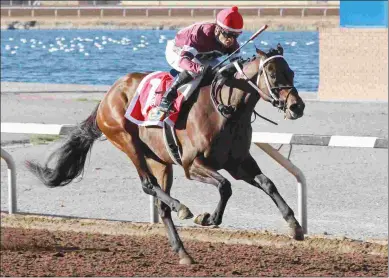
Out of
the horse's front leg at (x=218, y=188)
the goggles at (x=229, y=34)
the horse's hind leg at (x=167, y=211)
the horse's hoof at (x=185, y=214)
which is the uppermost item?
the goggles at (x=229, y=34)

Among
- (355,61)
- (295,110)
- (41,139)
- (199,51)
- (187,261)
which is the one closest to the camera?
(295,110)

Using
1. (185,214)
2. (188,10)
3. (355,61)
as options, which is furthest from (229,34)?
(188,10)

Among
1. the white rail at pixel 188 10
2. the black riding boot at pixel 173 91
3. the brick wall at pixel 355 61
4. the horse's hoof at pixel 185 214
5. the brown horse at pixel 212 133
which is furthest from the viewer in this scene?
the white rail at pixel 188 10

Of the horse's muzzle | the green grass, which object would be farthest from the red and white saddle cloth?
the green grass

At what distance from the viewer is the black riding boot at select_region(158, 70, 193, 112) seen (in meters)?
8.05

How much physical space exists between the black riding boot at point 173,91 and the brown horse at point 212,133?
109 millimetres

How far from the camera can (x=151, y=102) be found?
8.34 meters

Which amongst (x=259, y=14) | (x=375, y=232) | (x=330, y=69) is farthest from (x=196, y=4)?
(x=375, y=232)

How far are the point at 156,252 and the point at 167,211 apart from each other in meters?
0.38

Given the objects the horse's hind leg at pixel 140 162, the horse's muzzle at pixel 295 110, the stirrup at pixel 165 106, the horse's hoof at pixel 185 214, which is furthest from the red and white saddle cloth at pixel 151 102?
the horse's muzzle at pixel 295 110

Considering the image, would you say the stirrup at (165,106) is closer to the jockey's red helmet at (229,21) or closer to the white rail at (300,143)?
Result: the jockey's red helmet at (229,21)

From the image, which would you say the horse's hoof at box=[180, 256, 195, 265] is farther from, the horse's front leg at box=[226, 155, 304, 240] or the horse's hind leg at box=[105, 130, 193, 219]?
the horse's front leg at box=[226, 155, 304, 240]

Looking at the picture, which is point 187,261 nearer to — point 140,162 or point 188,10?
point 140,162

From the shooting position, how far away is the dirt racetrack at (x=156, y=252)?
7688mm
